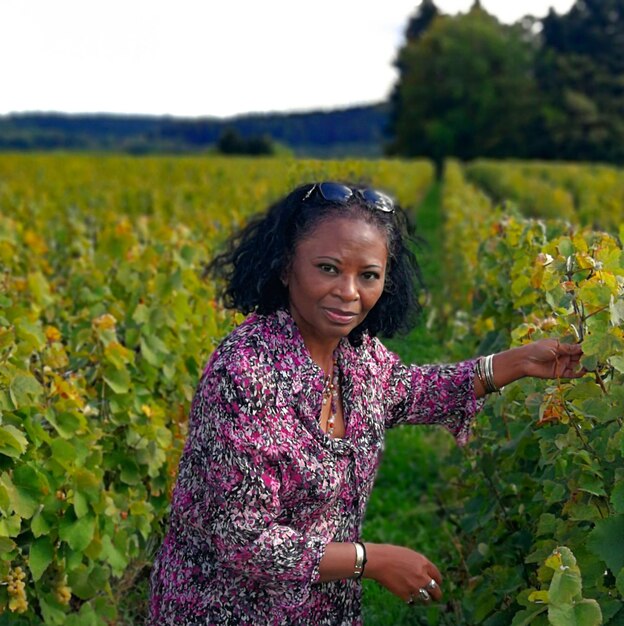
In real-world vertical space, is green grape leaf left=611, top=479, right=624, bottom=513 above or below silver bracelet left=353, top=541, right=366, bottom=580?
above

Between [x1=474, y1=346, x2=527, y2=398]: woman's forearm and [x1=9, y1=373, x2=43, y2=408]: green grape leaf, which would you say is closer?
[x1=474, y1=346, x2=527, y2=398]: woman's forearm

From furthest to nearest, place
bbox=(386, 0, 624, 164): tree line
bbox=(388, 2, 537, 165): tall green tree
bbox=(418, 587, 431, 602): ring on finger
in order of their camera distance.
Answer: bbox=(388, 2, 537, 165): tall green tree, bbox=(386, 0, 624, 164): tree line, bbox=(418, 587, 431, 602): ring on finger

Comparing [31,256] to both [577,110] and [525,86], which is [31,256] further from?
[525,86]

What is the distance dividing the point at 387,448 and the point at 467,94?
214 ft

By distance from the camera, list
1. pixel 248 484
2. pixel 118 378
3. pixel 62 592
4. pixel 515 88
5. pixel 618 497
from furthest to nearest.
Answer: pixel 515 88 → pixel 118 378 → pixel 62 592 → pixel 248 484 → pixel 618 497

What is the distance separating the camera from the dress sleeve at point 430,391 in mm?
2639

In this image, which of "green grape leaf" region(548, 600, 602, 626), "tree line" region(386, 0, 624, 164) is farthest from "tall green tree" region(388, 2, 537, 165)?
Answer: "green grape leaf" region(548, 600, 602, 626)

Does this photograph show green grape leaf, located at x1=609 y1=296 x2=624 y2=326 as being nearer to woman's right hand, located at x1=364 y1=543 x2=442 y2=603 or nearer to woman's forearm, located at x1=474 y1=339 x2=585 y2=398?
→ woman's forearm, located at x1=474 y1=339 x2=585 y2=398

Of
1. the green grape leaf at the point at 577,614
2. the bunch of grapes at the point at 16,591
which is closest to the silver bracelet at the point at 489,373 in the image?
the green grape leaf at the point at 577,614

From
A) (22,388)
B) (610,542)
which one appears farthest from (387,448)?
(610,542)

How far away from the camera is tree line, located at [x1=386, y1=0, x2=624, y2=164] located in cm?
6266

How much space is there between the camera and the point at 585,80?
215 ft

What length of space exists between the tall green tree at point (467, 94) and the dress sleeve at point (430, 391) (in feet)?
211

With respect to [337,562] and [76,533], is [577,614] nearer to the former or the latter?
[337,562]
